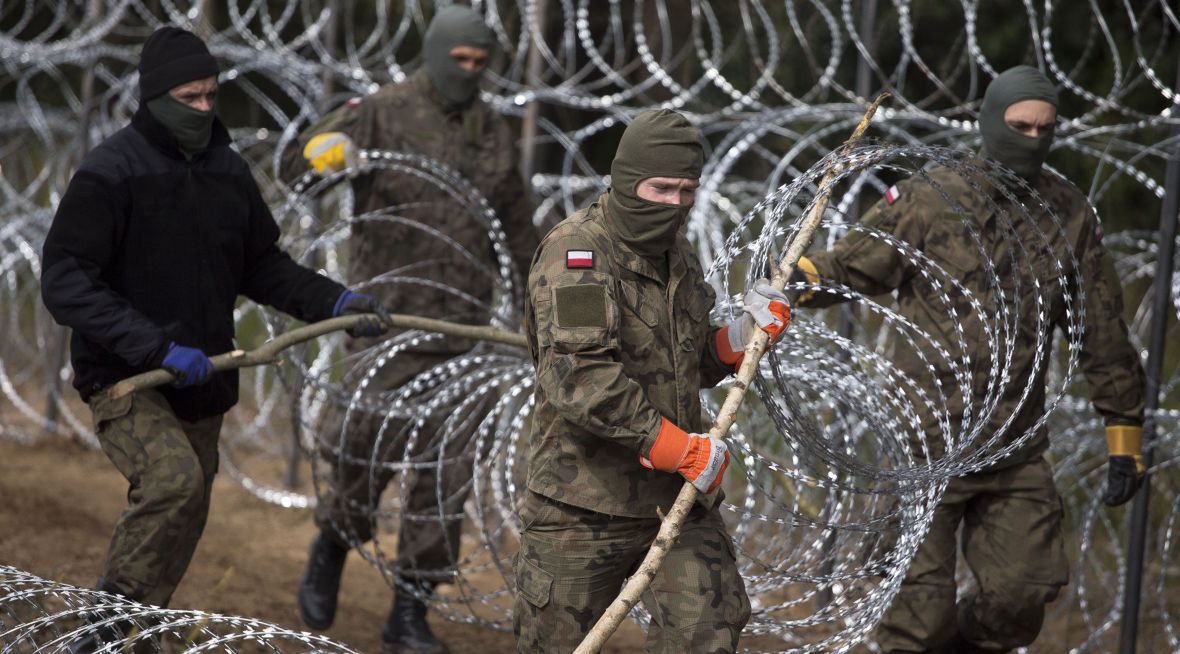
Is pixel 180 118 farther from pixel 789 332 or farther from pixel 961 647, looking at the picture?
pixel 961 647

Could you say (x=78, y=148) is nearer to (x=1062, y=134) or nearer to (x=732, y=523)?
(x=732, y=523)

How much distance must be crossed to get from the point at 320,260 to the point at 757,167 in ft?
15.4

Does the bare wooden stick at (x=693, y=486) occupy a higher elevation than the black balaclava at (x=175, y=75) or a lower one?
lower

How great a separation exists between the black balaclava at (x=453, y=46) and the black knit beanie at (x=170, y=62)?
1.46 meters

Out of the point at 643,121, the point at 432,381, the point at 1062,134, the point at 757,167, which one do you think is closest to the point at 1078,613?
the point at 1062,134

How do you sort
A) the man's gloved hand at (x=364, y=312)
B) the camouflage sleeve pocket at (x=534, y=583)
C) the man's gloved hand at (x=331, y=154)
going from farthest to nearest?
the man's gloved hand at (x=331, y=154) < the man's gloved hand at (x=364, y=312) < the camouflage sleeve pocket at (x=534, y=583)

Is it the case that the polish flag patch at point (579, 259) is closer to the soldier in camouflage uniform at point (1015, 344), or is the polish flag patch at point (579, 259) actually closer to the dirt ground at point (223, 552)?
the soldier in camouflage uniform at point (1015, 344)

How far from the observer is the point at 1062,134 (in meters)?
5.71

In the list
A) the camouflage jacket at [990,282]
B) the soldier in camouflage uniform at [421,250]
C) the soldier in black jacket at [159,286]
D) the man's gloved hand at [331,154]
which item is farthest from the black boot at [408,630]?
the camouflage jacket at [990,282]

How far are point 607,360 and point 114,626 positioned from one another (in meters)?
1.61

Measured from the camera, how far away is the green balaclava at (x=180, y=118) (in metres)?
4.25

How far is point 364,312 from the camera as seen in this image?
468 cm

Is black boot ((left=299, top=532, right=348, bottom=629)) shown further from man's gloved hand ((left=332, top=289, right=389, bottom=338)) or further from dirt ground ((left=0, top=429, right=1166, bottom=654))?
man's gloved hand ((left=332, top=289, right=389, bottom=338))

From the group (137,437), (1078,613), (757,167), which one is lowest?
(1078,613)
